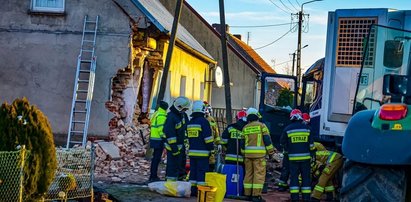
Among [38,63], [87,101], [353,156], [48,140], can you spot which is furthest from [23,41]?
[353,156]

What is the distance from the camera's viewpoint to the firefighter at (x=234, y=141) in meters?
11.3

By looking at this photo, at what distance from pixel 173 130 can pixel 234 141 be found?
1242mm

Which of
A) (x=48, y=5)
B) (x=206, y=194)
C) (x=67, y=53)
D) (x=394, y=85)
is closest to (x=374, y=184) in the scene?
(x=394, y=85)

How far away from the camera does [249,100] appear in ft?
129

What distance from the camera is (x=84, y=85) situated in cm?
1661

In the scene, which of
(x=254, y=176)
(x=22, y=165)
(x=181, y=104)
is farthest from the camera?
(x=181, y=104)

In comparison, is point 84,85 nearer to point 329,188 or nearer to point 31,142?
point 329,188

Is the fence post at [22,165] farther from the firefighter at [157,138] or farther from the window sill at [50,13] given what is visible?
the window sill at [50,13]

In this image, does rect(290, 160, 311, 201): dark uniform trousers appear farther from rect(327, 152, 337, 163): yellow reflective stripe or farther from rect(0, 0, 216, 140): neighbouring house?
rect(0, 0, 216, 140): neighbouring house

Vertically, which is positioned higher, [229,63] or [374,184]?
[229,63]

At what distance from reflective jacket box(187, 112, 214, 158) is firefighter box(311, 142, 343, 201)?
6.90ft

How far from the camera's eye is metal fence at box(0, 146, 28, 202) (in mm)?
7414

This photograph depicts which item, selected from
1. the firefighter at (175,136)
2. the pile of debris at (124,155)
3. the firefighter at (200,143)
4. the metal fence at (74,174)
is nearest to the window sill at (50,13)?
the pile of debris at (124,155)

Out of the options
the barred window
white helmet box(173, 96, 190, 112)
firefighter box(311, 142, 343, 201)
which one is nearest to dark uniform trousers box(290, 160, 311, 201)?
firefighter box(311, 142, 343, 201)
